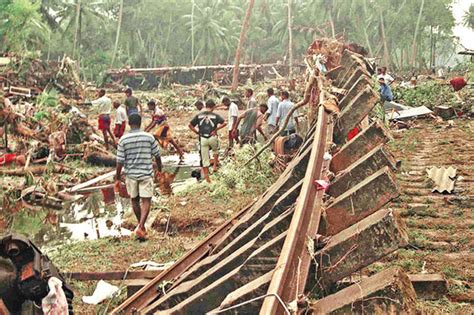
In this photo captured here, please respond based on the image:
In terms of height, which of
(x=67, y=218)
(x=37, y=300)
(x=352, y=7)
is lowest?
(x=67, y=218)

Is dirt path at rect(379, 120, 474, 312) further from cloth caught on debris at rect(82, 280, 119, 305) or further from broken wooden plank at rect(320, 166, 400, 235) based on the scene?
cloth caught on debris at rect(82, 280, 119, 305)

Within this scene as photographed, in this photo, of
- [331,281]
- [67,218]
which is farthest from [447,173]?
[67,218]

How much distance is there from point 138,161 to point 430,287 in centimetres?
454

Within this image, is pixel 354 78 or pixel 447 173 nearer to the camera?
pixel 447 173

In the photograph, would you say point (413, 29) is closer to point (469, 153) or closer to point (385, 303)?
point (469, 153)

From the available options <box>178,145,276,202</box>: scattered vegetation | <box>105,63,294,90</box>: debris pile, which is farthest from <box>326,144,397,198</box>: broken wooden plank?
<box>105,63,294,90</box>: debris pile

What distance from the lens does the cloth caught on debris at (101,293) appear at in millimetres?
5090

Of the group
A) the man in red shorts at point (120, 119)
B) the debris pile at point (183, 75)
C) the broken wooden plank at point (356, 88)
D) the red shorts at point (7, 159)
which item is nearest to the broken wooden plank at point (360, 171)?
the broken wooden plank at point (356, 88)

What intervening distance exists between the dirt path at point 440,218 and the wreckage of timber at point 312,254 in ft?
2.93

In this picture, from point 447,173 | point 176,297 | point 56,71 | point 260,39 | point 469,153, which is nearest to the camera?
point 176,297

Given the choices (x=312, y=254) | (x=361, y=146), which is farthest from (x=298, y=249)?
(x=361, y=146)

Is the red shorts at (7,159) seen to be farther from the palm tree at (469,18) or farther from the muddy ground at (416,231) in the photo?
the palm tree at (469,18)

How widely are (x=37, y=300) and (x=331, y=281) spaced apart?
5.07 ft

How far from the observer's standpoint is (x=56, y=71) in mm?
26562
